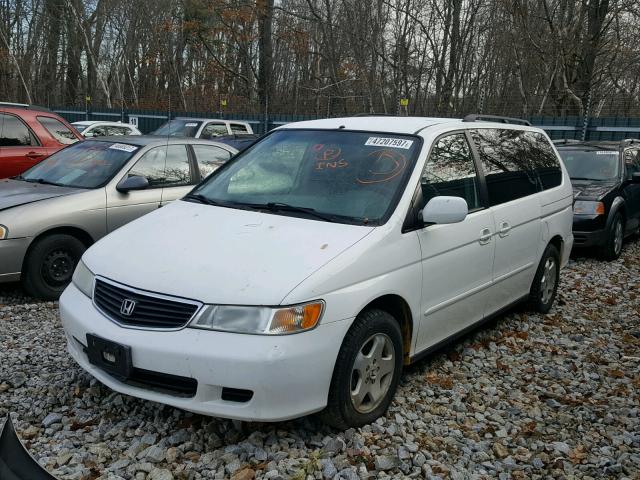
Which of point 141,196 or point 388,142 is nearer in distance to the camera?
point 388,142

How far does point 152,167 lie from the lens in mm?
6789

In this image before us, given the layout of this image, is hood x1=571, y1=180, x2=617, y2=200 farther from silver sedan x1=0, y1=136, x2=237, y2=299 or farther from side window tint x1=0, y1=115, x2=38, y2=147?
side window tint x1=0, y1=115, x2=38, y2=147

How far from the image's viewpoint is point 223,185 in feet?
14.9

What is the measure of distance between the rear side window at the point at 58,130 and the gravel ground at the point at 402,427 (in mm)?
4364

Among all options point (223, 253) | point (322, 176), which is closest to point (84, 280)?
point (223, 253)

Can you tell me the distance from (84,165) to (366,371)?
14.8 ft

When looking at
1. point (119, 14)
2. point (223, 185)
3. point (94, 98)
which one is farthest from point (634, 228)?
point (94, 98)

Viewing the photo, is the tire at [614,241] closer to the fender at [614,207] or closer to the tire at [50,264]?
the fender at [614,207]

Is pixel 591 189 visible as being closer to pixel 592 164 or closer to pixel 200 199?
pixel 592 164

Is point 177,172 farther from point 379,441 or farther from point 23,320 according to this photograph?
point 379,441

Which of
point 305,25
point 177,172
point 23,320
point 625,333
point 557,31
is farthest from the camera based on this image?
point 305,25

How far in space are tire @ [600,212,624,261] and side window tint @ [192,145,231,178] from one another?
17.4 ft

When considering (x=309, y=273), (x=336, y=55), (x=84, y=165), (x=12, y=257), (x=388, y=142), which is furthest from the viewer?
(x=336, y=55)

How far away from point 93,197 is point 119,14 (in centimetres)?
3231
